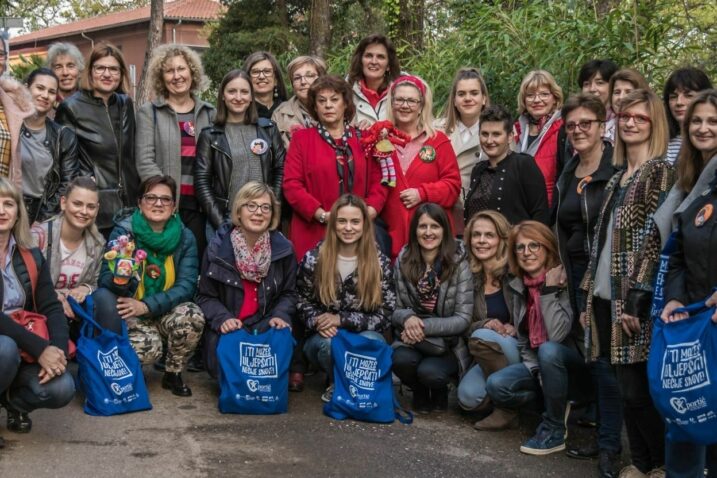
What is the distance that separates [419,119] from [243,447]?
292cm

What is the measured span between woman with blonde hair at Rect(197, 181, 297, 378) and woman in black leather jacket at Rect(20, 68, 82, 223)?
4.12 ft

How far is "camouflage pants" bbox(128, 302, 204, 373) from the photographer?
592 centimetres

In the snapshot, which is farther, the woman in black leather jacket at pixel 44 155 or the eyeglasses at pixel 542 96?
the eyeglasses at pixel 542 96

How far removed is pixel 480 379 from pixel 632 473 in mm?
1334

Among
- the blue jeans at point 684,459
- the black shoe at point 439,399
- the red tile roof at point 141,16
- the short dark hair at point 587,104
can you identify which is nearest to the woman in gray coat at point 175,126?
the black shoe at point 439,399

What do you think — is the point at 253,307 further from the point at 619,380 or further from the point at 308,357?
the point at 619,380

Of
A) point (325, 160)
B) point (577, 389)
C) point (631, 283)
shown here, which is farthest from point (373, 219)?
point (631, 283)

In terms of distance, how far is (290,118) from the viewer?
23.3ft

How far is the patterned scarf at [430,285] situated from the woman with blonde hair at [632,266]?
4.28ft

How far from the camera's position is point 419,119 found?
6715 millimetres

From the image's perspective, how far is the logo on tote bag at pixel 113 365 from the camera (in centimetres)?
552

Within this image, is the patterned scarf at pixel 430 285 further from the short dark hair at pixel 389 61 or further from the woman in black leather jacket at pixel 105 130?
the woman in black leather jacket at pixel 105 130

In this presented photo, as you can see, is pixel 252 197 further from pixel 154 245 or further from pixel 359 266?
pixel 359 266

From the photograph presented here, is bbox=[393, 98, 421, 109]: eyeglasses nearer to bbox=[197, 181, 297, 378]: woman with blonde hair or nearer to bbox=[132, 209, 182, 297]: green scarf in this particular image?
bbox=[197, 181, 297, 378]: woman with blonde hair
